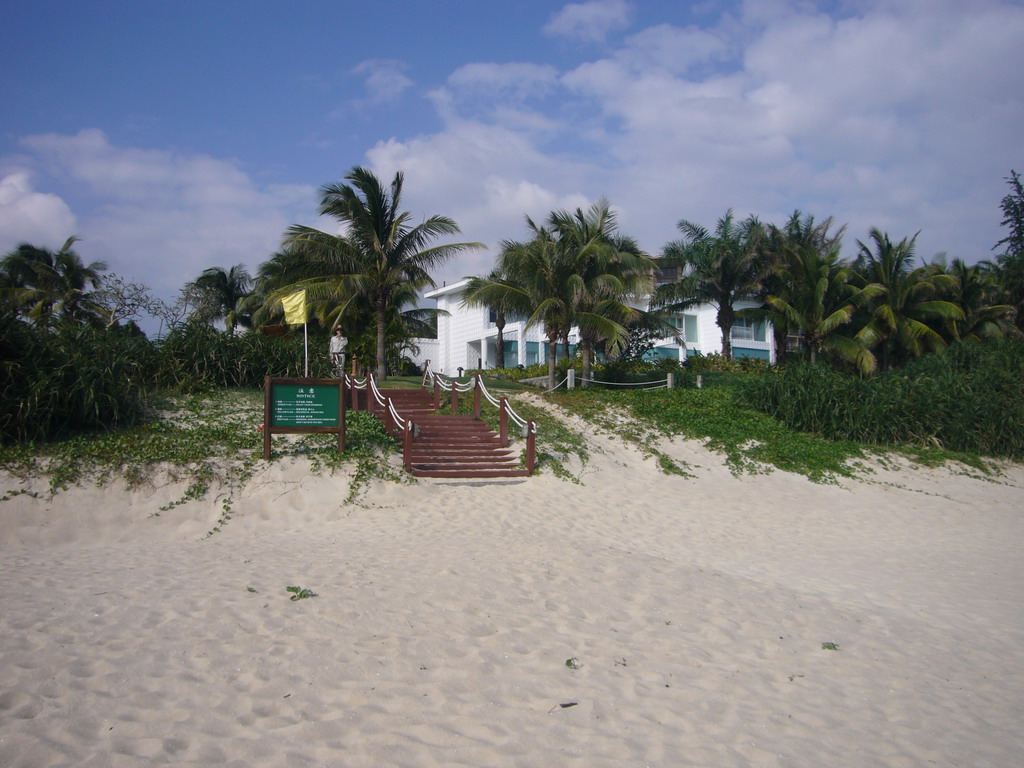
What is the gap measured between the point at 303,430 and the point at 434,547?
4.07m

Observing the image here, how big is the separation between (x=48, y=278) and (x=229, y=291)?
30.4 feet

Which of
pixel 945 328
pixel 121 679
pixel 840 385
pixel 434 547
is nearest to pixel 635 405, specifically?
pixel 840 385

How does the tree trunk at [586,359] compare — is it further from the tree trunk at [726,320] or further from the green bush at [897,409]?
the tree trunk at [726,320]

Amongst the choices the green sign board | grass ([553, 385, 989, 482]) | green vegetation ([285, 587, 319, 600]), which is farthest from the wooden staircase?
green vegetation ([285, 587, 319, 600])

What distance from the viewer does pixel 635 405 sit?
19469 millimetres


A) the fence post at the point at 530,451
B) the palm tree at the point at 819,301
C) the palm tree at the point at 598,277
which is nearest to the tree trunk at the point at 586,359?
the palm tree at the point at 598,277

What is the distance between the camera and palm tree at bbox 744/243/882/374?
91.4 feet

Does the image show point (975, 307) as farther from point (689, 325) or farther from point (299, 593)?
point (299, 593)

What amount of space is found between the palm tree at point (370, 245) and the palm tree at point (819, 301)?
1444 cm

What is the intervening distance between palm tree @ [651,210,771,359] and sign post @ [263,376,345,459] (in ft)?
65.6

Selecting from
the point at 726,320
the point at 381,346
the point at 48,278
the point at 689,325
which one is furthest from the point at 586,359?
the point at 48,278

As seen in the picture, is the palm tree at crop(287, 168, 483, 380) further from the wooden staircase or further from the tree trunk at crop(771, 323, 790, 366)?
the tree trunk at crop(771, 323, 790, 366)

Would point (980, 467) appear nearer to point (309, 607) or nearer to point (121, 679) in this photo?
point (309, 607)

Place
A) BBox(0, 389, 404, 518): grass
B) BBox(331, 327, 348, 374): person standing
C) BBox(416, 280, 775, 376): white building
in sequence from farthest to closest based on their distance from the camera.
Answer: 1. BBox(416, 280, 775, 376): white building
2. BBox(331, 327, 348, 374): person standing
3. BBox(0, 389, 404, 518): grass
